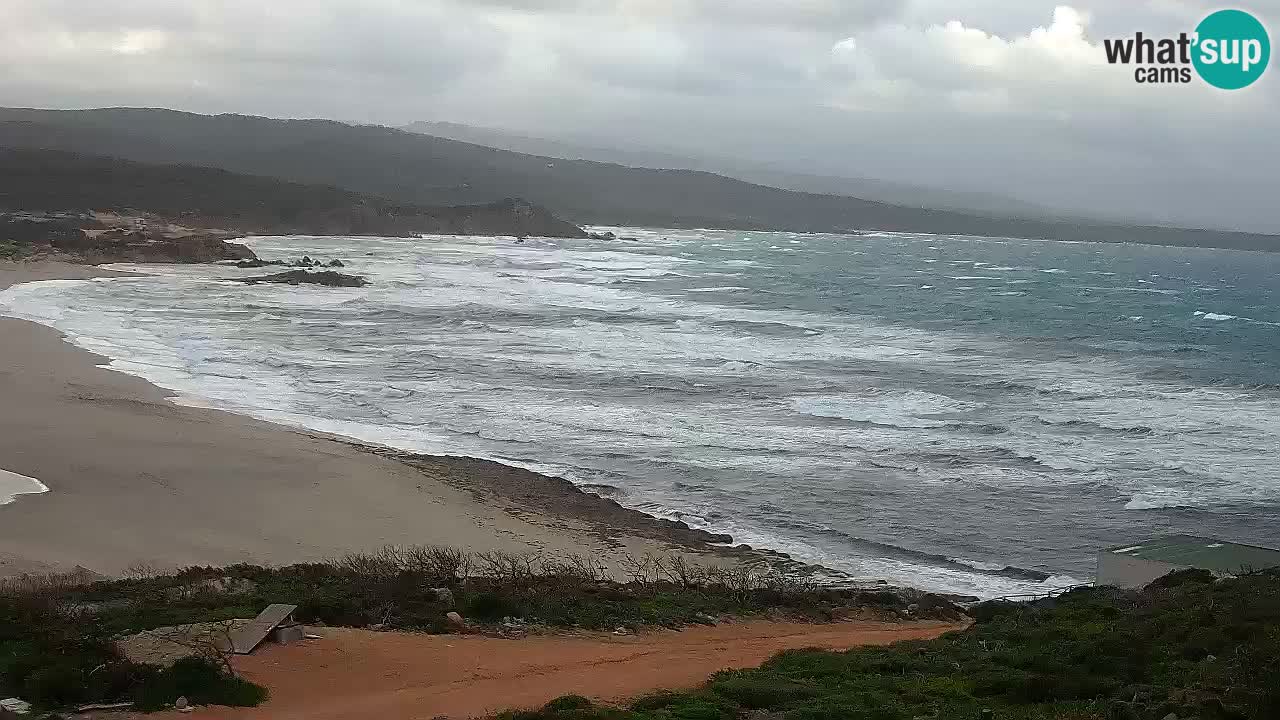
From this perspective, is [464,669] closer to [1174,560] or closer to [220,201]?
[1174,560]

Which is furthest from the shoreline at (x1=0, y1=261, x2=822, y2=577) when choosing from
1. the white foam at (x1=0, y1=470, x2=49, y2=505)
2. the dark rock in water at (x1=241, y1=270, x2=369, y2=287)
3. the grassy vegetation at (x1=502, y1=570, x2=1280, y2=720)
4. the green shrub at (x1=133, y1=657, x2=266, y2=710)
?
the dark rock in water at (x1=241, y1=270, x2=369, y2=287)

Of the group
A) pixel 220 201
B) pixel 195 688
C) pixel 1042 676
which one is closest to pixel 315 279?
pixel 220 201

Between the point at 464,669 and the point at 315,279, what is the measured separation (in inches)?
1881

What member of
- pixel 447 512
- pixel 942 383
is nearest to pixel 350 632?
pixel 447 512

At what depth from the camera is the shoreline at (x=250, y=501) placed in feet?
51.5

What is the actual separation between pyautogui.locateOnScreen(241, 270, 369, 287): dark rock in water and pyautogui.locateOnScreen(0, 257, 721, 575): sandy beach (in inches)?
1216

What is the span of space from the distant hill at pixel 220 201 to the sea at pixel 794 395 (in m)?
33.9

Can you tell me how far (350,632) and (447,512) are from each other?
275 inches

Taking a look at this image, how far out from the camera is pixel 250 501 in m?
18.1

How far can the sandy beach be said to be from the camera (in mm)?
15648

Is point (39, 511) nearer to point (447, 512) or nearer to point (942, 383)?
point (447, 512)

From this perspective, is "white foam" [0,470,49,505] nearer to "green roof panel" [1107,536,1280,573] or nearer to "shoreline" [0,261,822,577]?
"shoreline" [0,261,822,577]

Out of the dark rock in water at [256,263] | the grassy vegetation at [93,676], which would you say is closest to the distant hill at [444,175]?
the dark rock in water at [256,263]

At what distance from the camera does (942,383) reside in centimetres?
3294
